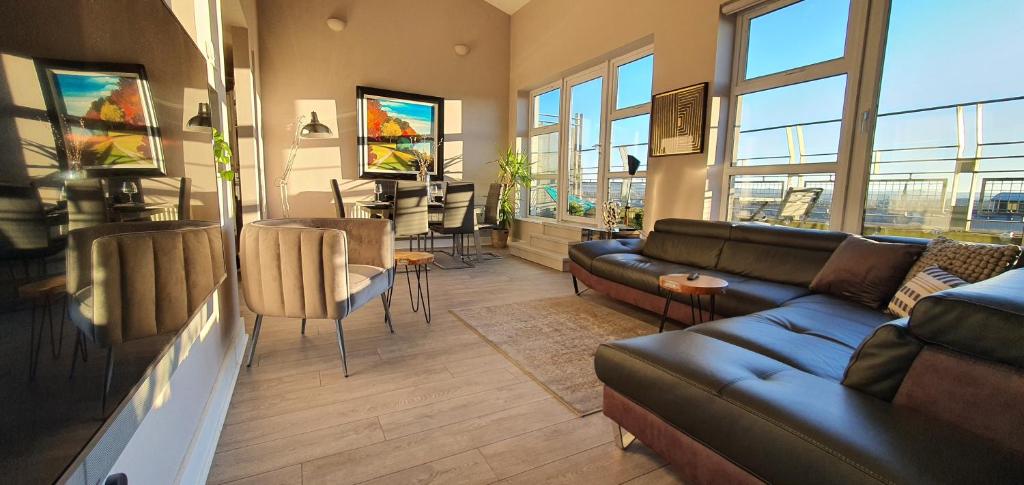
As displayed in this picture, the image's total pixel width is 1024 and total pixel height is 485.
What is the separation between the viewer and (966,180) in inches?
97.2

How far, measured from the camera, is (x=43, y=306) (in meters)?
0.52

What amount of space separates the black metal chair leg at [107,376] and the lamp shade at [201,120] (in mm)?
874

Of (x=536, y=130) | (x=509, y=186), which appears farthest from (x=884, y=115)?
(x=509, y=186)

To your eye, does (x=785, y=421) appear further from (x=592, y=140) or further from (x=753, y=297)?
(x=592, y=140)

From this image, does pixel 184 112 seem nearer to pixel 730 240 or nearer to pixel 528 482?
pixel 528 482

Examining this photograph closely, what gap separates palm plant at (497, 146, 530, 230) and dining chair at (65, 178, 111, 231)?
551 centimetres

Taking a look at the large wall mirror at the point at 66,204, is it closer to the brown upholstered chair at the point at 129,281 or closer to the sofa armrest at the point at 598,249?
the brown upholstered chair at the point at 129,281

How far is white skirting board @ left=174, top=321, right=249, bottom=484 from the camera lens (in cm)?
135

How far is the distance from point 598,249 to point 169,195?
3.13 meters

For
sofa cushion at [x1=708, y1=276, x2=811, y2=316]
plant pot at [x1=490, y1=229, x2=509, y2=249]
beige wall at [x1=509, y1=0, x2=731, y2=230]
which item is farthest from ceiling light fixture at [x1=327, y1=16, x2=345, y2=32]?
Answer: sofa cushion at [x1=708, y1=276, x2=811, y2=316]

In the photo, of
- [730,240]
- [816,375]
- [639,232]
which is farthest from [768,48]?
[816,375]

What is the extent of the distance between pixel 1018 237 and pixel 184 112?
388 cm

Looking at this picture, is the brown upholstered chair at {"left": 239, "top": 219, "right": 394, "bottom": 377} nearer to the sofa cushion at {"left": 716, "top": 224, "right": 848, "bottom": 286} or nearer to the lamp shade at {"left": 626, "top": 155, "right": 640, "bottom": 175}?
the sofa cushion at {"left": 716, "top": 224, "right": 848, "bottom": 286}

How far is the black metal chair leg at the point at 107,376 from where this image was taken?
67 centimetres
